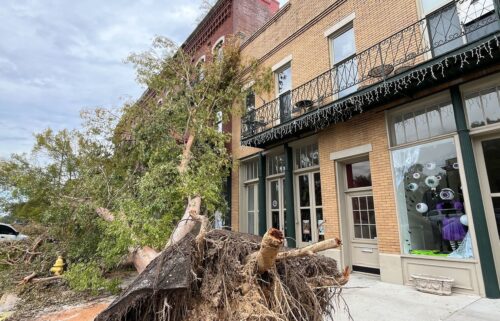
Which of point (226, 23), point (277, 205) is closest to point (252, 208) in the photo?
point (277, 205)

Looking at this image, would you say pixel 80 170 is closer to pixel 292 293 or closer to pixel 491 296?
pixel 292 293

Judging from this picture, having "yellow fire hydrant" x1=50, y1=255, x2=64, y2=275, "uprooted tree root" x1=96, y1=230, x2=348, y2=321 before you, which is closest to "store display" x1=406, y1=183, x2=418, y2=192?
"uprooted tree root" x1=96, y1=230, x2=348, y2=321

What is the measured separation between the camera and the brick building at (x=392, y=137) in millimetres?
5398

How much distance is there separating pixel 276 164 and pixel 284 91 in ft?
8.38

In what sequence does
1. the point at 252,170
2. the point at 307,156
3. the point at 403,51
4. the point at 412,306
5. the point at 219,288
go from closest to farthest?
1. the point at 219,288
2. the point at 412,306
3. the point at 403,51
4. the point at 307,156
5. the point at 252,170

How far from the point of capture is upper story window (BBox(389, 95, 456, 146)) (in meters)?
6.04

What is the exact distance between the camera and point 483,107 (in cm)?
557

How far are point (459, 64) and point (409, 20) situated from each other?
1.99 metres

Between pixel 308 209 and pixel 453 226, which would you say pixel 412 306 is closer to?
pixel 453 226

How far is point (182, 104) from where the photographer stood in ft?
31.9

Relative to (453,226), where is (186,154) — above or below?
above

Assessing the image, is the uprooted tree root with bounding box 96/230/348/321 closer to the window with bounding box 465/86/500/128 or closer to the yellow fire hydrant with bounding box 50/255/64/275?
the window with bounding box 465/86/500/128

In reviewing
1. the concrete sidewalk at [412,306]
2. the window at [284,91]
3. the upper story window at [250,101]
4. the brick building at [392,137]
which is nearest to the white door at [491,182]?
the brick building at [392,137]

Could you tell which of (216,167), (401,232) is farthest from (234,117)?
(401,232)
